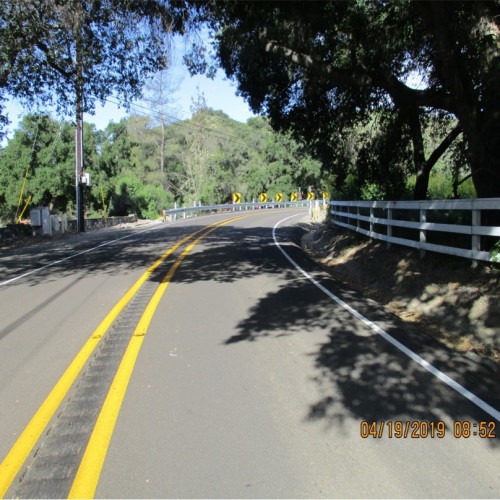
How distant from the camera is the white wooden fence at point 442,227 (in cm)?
774

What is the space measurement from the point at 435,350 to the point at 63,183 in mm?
34454

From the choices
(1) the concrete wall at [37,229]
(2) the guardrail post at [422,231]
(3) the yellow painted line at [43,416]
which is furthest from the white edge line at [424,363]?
(1) the concrete wall at [37,229]

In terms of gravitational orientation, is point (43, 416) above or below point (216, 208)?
below

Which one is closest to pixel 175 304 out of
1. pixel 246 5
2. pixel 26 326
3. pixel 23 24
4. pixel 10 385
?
pixel 26 326

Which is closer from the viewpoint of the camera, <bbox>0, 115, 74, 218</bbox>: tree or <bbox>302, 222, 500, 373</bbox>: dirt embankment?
<bbox>302, 222, 500, 373</bbox>: dirt embankment

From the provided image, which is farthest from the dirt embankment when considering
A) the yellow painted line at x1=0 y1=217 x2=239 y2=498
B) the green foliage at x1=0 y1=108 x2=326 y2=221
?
the green foliage at x1=0 y1=108 x2=326 y2=221

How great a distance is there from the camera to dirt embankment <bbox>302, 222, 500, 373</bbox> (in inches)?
253

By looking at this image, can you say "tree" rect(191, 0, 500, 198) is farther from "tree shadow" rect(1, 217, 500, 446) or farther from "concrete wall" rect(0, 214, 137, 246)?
"concrete wall" rect(0, 214, 137, 246)

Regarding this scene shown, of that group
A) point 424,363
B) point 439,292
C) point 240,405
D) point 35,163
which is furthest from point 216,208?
point 240,405

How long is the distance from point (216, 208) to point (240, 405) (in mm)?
44880

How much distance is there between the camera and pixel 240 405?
4391mm

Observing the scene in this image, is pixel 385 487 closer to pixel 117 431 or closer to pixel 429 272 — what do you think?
pixel 117 431

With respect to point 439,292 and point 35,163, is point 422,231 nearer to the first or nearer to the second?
point 439,292

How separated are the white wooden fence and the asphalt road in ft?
5.93
